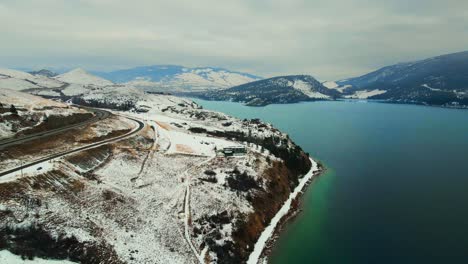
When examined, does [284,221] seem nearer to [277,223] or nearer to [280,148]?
[277,223]

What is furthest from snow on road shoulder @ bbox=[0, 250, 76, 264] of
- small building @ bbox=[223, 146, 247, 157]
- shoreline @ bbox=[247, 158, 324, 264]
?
small building @ bbox=[223, 146, 247, 157]

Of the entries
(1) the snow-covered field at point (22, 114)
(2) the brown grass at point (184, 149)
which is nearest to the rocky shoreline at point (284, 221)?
(2) the brown grass at point (184, 149)

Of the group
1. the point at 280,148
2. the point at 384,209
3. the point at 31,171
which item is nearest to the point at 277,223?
the point at 384,209

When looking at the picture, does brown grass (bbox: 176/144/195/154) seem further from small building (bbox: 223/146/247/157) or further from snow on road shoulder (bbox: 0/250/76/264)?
snow on road shoulder (bbox: 0/250/76/264)

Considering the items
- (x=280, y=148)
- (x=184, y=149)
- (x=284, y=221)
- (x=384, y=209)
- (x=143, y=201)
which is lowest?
(x=284, y=221)

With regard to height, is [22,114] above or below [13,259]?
above

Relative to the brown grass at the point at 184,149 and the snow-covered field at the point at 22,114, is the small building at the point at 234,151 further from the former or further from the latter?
the snow-covered field at the point at 22,114
